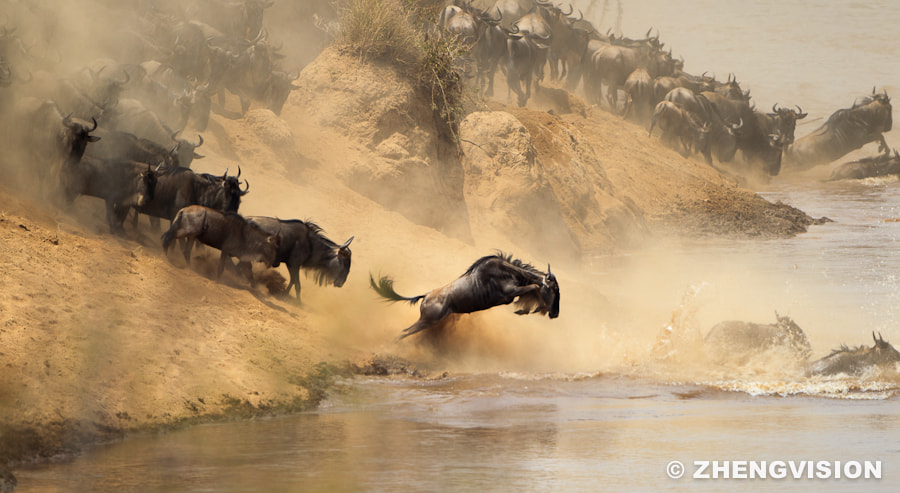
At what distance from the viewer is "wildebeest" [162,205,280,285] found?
35.5 feet

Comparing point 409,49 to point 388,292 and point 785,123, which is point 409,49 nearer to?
point 388,292

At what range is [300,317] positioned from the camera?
11.0 m

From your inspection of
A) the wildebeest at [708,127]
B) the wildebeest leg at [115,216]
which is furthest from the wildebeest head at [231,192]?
the wildebeest at [708,127]

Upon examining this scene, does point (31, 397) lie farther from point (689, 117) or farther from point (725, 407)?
point (689, 117)

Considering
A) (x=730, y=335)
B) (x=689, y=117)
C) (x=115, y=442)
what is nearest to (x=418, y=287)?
(x=730, y=335)

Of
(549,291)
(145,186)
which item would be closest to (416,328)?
(549,291)

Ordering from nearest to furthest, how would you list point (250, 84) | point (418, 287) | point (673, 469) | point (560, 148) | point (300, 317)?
1. point (673, 469)
2. point (300, 317)
3. point (418, 287)
4. point (250, 84)
5. point (560, 148)

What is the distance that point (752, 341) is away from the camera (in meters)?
11.5

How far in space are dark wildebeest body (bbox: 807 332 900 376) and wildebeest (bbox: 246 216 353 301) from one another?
4900 mm

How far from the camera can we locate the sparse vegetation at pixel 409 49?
57.5ft

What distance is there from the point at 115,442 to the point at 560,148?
17005 millimetres

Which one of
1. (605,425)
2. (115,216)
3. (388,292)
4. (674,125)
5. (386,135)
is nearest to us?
(605,425)

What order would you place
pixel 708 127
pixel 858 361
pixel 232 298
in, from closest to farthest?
pixel 858 361
pixel 232 298
pixel 708 127

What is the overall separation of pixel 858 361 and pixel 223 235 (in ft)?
20.9
